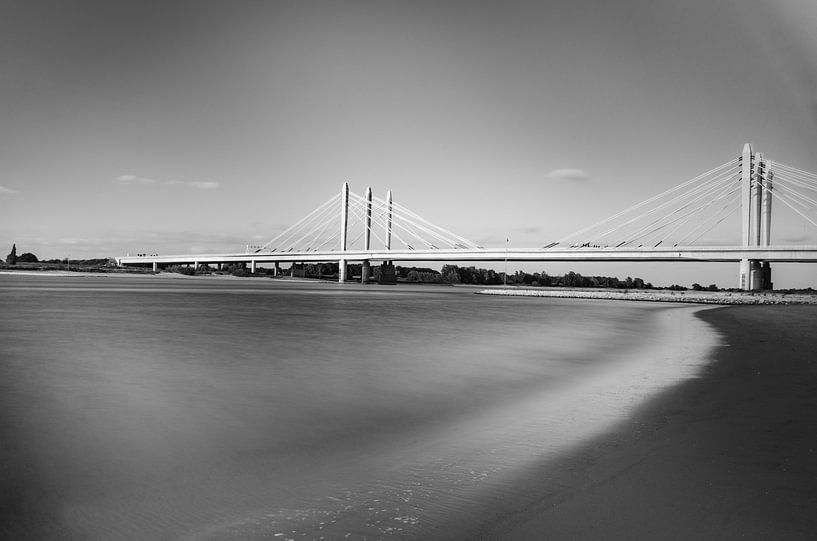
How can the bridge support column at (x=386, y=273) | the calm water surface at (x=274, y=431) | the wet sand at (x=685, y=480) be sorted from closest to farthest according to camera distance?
the wet sand at (x=685, y=480) < the calm water surface at (x=274, y=431) < the bridge support column at (x=386, y=273)

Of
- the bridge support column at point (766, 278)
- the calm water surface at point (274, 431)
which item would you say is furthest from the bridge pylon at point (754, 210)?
the calm water surface at point (274, 431)

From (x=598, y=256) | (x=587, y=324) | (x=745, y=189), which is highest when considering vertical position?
(x=745, y=189)

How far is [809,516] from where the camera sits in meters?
2.83

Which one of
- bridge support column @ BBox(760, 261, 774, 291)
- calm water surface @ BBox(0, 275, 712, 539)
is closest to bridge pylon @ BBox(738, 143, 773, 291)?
bridge support column @ BBox(760, 261, 774, 291)

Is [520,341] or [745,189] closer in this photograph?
[520,341]

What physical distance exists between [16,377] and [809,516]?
8.70 metres

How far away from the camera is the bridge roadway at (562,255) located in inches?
1799

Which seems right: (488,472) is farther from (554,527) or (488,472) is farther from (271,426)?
(271,426)

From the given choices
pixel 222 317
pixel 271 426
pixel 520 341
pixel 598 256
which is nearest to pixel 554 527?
pixel 271 426

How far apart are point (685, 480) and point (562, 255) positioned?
5415cm

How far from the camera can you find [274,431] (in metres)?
4.96

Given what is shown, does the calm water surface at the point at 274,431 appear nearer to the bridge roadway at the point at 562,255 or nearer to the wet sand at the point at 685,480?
the wet sand at the point at 685,480

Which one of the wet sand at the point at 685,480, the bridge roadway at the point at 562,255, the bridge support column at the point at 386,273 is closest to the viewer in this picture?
the wet sand at the point at 685,480

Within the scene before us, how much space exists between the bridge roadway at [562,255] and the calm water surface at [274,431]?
4216 cm
